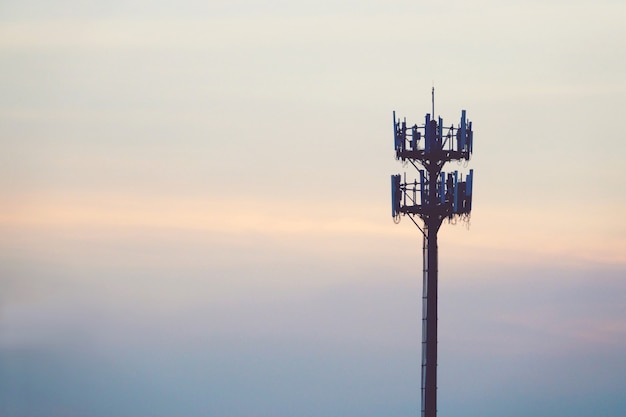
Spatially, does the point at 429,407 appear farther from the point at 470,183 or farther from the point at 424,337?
the point at 470,183

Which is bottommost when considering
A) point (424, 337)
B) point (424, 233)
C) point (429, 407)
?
point (429, 407)

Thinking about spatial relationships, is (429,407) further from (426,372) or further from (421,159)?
(421,159)

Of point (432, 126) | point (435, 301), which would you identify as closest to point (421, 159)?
point (432, 126)

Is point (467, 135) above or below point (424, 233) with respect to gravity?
above

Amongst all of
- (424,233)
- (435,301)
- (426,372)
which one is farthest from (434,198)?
(426,372)

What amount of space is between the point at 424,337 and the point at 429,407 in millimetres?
4804

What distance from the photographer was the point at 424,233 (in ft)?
248

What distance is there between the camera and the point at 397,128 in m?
74.6

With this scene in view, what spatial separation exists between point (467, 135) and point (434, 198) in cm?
476

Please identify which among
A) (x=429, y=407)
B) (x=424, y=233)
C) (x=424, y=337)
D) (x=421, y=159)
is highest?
(x=421, y=159)

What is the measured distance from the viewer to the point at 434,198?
75062 mm

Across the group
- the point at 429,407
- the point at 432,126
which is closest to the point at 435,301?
the point at 429,407

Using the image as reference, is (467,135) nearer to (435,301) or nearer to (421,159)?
(421,159)

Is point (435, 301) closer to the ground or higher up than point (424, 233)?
closer to the ground
